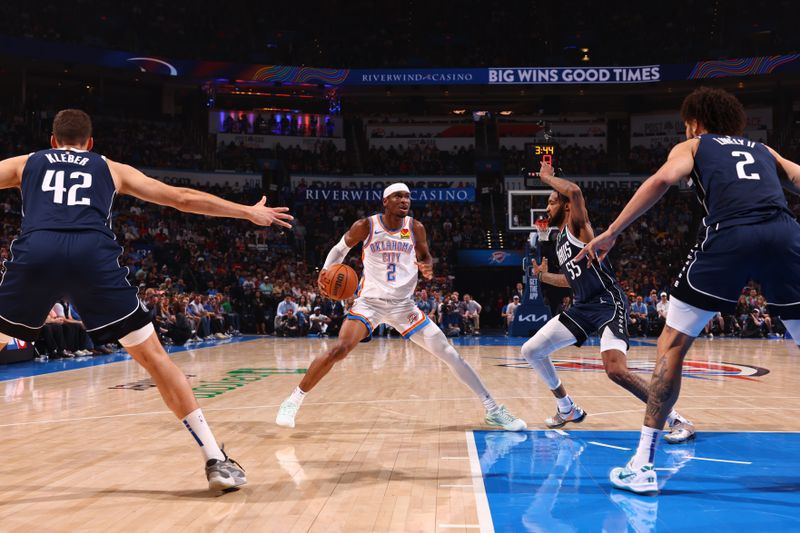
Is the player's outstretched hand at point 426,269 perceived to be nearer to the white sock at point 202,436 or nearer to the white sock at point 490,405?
the white sock at point 490,405

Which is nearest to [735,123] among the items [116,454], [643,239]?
[116,454]

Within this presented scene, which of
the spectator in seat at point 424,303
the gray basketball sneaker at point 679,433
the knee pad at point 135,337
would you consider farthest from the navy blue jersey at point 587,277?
the spectator in seat at point 424,303

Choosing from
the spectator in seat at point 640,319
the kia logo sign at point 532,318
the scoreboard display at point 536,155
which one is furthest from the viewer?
the spectator in seat at point 640,319

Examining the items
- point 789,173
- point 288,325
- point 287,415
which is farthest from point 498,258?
point 789,173

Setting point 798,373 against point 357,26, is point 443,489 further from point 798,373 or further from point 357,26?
point 357,26

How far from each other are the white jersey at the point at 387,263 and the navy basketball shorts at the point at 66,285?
2.65 metres

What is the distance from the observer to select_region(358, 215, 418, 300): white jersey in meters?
6.05

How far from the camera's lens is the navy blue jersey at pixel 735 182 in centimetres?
363

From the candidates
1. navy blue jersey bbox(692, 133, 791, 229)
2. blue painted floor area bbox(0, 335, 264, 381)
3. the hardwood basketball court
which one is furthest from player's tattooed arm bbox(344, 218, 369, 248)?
blue painted floor area bbox(0, 335, 264, 381)

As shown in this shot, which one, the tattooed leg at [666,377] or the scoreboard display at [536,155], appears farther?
the scoreboard display at [536,155]

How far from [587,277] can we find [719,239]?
84.2 inches

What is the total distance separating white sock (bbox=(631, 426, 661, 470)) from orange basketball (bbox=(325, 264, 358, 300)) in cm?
326

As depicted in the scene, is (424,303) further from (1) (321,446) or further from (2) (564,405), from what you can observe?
(1) (321,446)

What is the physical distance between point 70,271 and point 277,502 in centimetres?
152
